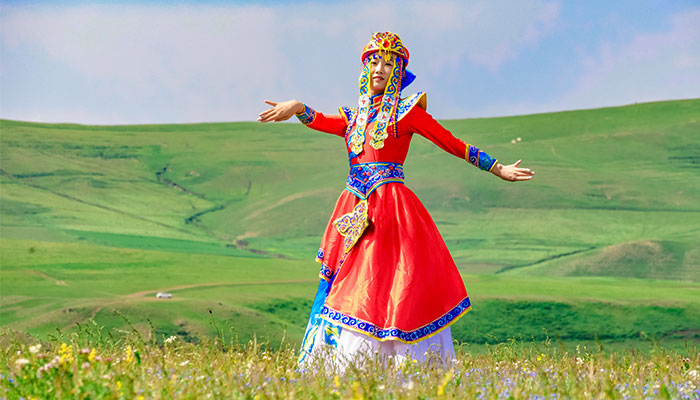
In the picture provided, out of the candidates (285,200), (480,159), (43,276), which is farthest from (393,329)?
(285,200)

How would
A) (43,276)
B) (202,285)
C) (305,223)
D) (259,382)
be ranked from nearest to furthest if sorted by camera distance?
(259,382) → (202,285) → (43,276) → (305,223)

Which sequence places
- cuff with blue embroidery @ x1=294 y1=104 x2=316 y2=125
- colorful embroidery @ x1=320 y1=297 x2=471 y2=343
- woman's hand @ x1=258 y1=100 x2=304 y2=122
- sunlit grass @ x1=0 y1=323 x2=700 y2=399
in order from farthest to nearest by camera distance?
cuff with blue embroidery @ x1=294 y1=104 x2=316 y2=125 < woman's hand @ x1=258 y1=100 x2=304 y2=122 < colorful embroidery @ x1=320 y1=297 x2=471 y2=343 < sunlit grass @ x1=0 y1=323 x2=700 y2=399

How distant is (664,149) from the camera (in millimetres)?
38375

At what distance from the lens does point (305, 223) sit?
97.8 feet

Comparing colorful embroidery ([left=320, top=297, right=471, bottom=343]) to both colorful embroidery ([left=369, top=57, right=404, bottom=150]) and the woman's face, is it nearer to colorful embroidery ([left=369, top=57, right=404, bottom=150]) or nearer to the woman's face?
colorful embroidery ([left=369, top=57, right=404, bottom=150])

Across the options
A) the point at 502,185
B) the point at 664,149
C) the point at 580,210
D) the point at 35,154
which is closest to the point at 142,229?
the point at 35,154

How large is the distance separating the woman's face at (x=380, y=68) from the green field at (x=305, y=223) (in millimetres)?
2855

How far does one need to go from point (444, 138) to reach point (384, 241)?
1.09 m

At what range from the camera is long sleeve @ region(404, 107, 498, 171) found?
272 inches

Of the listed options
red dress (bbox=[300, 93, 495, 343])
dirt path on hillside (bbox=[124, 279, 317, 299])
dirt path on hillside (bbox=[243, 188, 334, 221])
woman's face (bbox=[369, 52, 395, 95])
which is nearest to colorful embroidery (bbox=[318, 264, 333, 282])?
red dress (bbox=[300, 93, 495, 343])

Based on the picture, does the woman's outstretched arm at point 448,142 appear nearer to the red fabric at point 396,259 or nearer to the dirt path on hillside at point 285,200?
the red fabric at point 396,259

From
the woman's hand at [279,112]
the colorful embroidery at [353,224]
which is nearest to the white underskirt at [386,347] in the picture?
the colorful embroidery at [353,224]

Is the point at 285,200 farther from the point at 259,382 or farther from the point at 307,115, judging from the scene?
the point at 259,382

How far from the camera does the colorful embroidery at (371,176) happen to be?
691 cm
